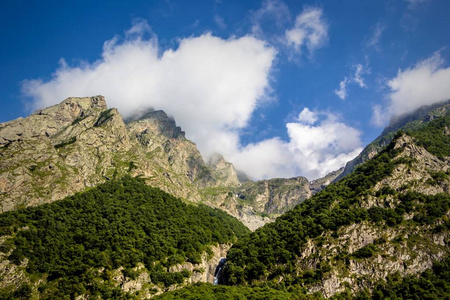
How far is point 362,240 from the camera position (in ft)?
524

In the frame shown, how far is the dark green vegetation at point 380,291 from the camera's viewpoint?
12888cm

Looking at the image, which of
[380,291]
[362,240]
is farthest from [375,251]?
[380,291]

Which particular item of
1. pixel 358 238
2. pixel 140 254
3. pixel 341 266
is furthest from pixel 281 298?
pixel 140 254

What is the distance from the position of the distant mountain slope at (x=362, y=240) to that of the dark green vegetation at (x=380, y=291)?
12.9 ft

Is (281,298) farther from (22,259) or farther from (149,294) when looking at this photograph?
(22,259)

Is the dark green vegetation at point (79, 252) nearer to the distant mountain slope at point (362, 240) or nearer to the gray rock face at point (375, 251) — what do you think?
the distant mountain slope at point (362, 240)

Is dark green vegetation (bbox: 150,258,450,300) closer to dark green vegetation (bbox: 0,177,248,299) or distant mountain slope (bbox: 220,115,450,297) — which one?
distant mountain slope (bbox: 220,115,450,297)

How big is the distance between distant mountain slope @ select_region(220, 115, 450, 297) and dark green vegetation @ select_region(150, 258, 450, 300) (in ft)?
12.9

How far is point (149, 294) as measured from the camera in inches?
6181

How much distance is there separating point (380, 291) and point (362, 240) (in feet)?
96.7

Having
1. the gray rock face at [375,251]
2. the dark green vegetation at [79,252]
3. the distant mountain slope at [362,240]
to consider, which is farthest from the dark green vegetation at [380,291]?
the dark green vegetation at [79,252]

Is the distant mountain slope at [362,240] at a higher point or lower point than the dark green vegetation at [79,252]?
Result: lower

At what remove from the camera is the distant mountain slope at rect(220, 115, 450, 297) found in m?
146

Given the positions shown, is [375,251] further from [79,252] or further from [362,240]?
[79,252]
